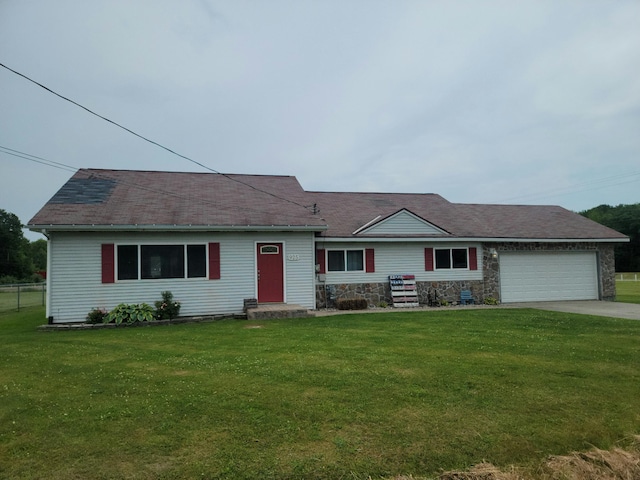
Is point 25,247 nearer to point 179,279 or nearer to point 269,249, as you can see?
point 179,279

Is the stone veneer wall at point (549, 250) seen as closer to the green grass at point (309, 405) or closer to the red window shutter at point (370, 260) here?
the red window shutter at point (370, 260)

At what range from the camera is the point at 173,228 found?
11789 millimetres

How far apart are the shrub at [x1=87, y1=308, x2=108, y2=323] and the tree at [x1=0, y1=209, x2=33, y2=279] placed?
57.2m

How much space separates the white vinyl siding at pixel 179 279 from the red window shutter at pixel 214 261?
5.0 inches

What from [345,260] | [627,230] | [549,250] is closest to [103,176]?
[345,260]

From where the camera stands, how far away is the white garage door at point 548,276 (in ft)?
52.9

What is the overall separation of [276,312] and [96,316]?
4.95m

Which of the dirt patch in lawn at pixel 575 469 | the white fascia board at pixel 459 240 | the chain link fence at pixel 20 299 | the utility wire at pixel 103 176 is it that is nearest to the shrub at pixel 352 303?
the white fascia board at pixel 459 240

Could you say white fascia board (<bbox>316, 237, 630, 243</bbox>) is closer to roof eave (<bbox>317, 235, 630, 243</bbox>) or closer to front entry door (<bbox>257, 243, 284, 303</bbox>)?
→ roof eave (<bbox>317, 235, 630, 243</bbox>)

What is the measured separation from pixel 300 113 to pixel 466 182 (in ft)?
76.7

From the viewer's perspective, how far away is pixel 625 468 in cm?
326

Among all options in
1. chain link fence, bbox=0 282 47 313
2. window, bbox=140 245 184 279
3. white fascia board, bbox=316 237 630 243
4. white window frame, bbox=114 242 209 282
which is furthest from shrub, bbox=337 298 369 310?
chain link fence, bbox=0 282 47 313

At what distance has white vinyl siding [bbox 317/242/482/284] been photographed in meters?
14.4

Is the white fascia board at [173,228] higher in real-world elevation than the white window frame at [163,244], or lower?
higher
